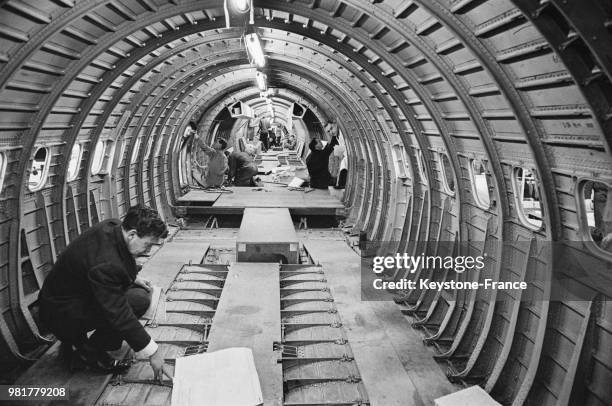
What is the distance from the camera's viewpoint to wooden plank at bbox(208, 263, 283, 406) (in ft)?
16.5

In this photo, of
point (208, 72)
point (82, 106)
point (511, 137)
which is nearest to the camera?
point (511, 137)

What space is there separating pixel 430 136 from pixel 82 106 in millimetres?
5465

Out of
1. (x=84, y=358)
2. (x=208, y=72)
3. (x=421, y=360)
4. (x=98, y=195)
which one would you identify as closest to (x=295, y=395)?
(x=421, y=360)

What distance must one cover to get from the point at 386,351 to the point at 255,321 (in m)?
1.78

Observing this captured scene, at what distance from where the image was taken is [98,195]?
9719mm

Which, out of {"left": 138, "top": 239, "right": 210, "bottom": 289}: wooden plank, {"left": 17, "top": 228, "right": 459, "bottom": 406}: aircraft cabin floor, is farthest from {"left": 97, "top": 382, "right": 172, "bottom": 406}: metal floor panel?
{"left": 138, "top": 239, "right": 210, "bottom": 289}: wooden plank

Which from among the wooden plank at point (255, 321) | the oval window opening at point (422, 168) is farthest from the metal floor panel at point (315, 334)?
the oval window opening at point (422, 168)

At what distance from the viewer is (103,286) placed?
4.02 metres

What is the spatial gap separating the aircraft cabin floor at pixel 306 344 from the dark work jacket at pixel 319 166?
7392mm

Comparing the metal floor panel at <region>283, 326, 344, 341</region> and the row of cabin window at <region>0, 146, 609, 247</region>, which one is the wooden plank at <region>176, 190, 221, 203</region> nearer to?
the row of cabin window at <region>0, 146, 609, 247</region>

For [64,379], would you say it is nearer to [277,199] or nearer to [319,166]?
[277,199]

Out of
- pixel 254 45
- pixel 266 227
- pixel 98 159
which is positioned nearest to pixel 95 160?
pixel 98 159

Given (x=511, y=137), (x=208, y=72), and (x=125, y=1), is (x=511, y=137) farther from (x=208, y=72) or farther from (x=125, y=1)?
(x=208, y=72)

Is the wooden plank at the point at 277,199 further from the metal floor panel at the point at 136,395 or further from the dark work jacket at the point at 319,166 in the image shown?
the metal floor panel at the point at 136,395
